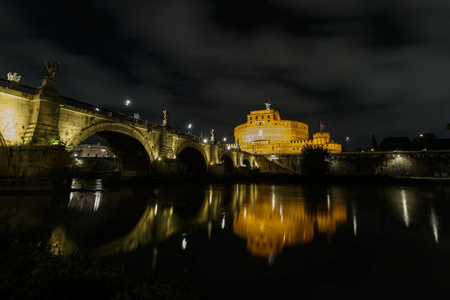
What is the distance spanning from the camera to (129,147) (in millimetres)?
26703

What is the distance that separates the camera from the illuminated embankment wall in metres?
87.8

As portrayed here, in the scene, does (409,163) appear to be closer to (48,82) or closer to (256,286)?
(256,286)

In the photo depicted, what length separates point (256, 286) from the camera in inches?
125

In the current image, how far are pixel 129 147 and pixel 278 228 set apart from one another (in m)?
24.9

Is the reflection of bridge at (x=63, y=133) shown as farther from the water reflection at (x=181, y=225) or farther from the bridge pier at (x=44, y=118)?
the water reflection at (x=181, y=225)

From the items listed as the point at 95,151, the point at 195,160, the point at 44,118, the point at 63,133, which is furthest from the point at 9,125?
the point at 95,151

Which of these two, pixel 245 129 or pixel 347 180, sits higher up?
pixel 245 129

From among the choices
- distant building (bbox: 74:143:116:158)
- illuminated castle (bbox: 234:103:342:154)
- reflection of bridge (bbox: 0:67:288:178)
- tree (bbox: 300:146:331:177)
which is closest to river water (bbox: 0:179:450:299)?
reflection of bridge (bbox: 0:67:288:178)

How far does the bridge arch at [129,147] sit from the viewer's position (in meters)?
22.5

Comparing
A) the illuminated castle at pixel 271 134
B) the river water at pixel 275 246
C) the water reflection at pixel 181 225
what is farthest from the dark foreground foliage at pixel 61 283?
the illuminated castle at pixel 271 134

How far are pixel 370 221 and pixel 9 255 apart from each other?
9.71 meters

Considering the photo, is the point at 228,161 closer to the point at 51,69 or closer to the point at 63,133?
the point at 63,133

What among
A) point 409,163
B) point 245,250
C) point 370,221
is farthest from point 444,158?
point 245,250

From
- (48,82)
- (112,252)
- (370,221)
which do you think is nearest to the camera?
(112,252)
